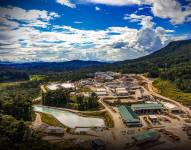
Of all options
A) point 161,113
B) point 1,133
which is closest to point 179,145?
point 161,113

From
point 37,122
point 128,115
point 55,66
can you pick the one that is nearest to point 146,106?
point 128,115

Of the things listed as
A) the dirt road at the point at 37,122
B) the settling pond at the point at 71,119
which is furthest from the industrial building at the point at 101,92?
the dirt road at the point at 37,122

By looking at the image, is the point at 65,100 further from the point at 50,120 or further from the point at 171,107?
the point at 171,107

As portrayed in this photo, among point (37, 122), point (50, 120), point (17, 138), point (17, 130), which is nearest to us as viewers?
point (17, 138)

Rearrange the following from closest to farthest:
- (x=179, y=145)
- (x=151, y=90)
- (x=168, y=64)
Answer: (x=179, y=145), (x=151, y=90), (x=168, y=64)

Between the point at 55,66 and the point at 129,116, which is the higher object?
the point at 55,66

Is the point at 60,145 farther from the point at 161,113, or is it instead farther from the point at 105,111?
the point at 161,113

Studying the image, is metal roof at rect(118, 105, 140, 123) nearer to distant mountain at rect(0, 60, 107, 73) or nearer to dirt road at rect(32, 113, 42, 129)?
A: dirt road at rect(32, 113, 42, 129)
